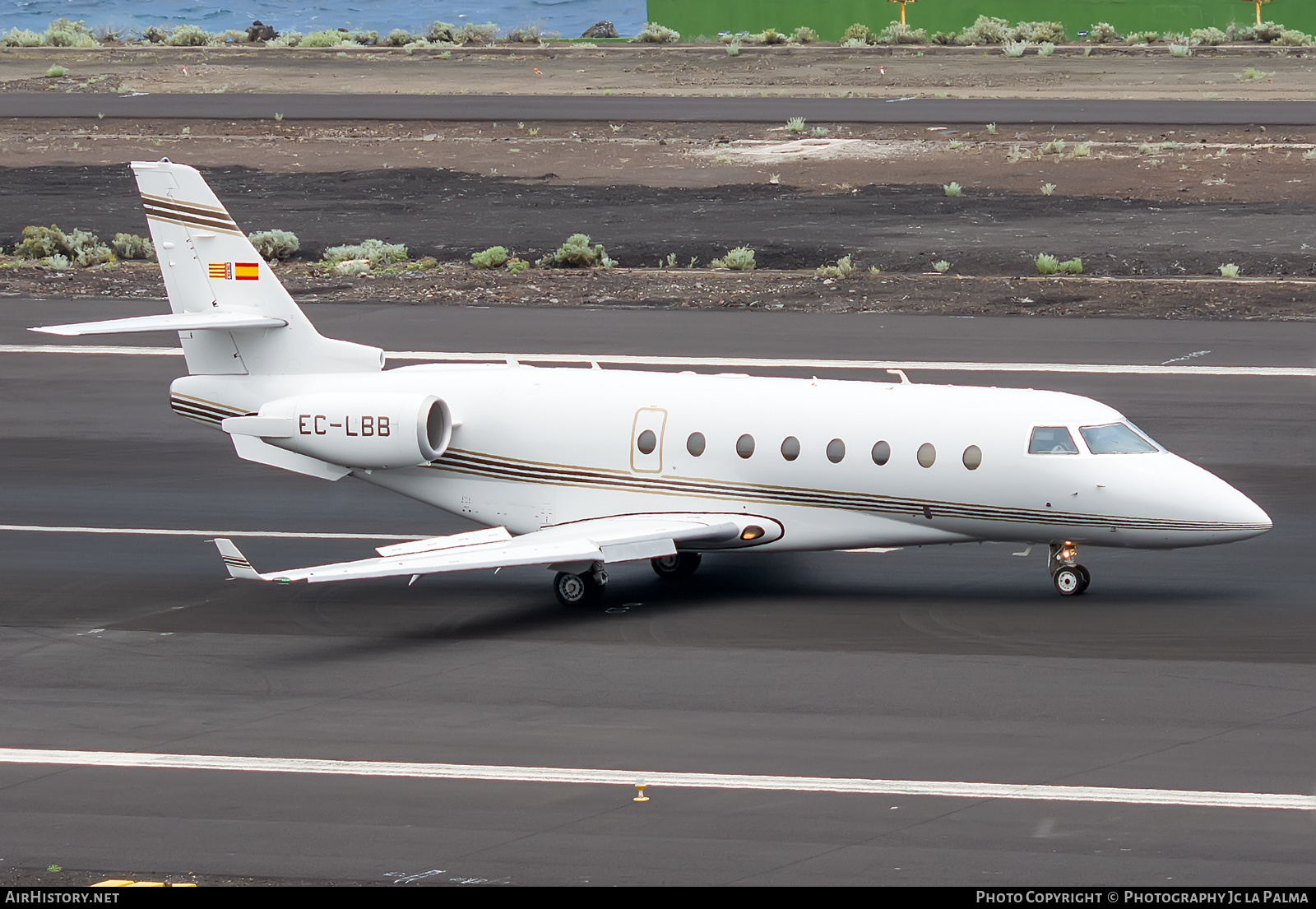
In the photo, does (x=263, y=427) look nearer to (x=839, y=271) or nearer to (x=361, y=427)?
(x=361, y=427)

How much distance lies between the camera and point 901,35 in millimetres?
105188

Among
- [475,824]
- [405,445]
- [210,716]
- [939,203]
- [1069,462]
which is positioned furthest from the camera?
[939,203]

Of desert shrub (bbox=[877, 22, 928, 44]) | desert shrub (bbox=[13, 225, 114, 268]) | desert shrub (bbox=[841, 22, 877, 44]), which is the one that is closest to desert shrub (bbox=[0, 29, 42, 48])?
desert shrub (bbox=[841, 22, 877, 44])

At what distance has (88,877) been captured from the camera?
15805 millimetres

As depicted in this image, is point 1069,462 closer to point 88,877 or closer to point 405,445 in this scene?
point 405,445

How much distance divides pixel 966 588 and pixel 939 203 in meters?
33.1

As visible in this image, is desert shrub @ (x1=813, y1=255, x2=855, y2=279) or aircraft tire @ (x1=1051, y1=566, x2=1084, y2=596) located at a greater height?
desert shrub @ (x1=813, y1=255, x2=855, y2=279)

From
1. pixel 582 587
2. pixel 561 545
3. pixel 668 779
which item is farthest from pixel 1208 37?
pixel 668 779

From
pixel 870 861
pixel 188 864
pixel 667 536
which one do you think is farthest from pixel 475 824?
pixel 667 536

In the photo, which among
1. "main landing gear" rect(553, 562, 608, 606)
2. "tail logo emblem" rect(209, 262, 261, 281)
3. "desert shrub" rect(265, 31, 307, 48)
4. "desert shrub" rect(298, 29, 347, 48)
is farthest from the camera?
"desert shrub" rect(265, 31, 307, 48)

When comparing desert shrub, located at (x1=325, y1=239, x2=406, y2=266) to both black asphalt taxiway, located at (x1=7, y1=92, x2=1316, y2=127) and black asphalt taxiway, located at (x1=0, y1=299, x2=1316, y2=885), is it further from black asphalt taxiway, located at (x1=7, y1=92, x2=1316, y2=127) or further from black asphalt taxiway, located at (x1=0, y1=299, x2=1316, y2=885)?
black asphalt taxiway, located at (x1=7, y1=92, x2=1316, y2=127)

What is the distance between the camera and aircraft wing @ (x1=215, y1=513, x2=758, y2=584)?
74.3ft

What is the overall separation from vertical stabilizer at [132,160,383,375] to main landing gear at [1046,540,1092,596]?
9.51 metres

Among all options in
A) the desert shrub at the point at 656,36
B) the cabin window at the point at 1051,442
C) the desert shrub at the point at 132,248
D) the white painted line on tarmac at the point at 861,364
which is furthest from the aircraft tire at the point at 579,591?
the desert shrub at the point at 656,36
